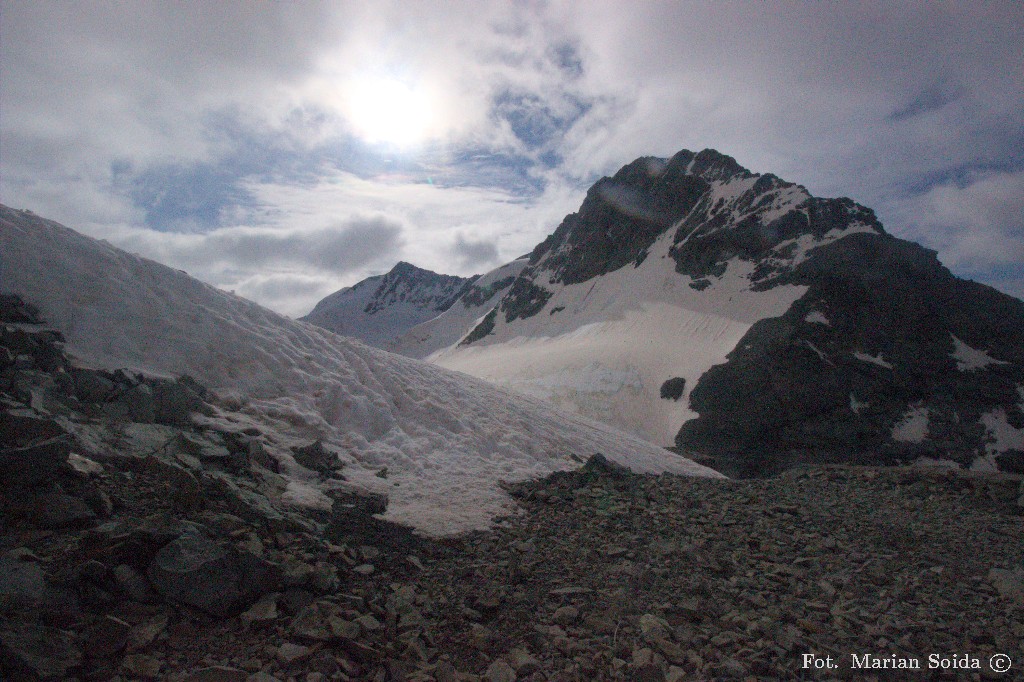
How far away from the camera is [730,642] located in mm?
5051

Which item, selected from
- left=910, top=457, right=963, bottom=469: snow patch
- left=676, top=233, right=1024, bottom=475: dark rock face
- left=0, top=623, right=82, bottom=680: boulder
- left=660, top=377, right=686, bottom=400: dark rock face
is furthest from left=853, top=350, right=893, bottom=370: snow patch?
left=0, top=623, right=82, bottom=680: boulder

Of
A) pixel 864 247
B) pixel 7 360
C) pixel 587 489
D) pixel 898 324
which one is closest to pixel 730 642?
pixel 587 489

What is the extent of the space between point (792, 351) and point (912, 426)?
10598 mm

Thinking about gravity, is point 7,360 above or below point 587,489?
above

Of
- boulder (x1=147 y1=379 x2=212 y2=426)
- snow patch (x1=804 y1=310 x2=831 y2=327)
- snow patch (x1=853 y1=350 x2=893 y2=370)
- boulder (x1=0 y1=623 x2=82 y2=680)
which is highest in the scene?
snow patch (x1=804 y1=310 x2=831 y2=327)

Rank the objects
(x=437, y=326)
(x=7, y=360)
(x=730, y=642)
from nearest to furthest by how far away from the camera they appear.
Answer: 1. (x=730, y=642)
2. (x=7, y=360)
3. (x=437, y=326)

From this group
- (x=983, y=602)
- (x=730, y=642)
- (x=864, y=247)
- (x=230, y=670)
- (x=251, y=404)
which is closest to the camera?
(x=230, y=670)

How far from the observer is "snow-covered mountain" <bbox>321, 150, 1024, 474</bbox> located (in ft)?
136

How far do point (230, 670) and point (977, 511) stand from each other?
1335cm

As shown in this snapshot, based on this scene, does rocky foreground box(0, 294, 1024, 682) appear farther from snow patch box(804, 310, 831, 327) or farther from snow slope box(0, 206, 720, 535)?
snow patch box(804, 310, 831, 327)

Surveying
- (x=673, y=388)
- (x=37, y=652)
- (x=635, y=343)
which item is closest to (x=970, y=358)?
(x=673, y=388)

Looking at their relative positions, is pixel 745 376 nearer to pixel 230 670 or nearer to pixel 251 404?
pixel 251 404

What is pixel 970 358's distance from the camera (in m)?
45.8

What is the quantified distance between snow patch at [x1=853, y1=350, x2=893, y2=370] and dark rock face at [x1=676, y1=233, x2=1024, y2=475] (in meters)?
0.09
